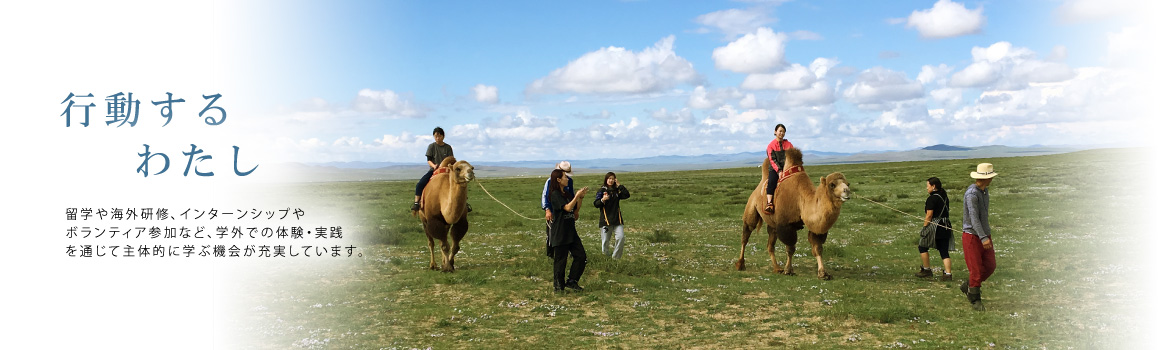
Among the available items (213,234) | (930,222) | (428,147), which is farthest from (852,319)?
(213,234)

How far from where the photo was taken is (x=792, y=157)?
15305 mm

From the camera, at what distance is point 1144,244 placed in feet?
65.9

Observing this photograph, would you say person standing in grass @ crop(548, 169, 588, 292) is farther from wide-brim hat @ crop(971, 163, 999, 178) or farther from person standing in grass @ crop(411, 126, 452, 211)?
wide-brim hat @ crop(971, 163, 999, 178)

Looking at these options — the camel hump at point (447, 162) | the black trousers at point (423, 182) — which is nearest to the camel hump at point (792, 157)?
the camel hump at point (447, 162)

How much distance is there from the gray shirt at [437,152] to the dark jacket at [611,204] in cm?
332

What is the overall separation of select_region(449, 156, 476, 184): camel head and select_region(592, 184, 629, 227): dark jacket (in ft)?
9.16

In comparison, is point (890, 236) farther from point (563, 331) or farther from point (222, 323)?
point (222, 323)

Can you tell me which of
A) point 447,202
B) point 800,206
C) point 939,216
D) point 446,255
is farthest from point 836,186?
point 446,255

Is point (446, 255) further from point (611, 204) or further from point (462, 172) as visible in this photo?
point (611, 204)

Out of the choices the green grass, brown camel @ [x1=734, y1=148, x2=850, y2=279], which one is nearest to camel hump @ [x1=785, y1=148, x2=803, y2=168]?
brown camel @ [x1=734, y1=148, x2=850, y2=279]

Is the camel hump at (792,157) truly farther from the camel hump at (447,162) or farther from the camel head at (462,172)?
the camel hump at (447,162)

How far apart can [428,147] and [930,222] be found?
9996 millimetres

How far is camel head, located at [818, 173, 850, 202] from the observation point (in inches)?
543

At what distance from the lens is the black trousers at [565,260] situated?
533 inches
